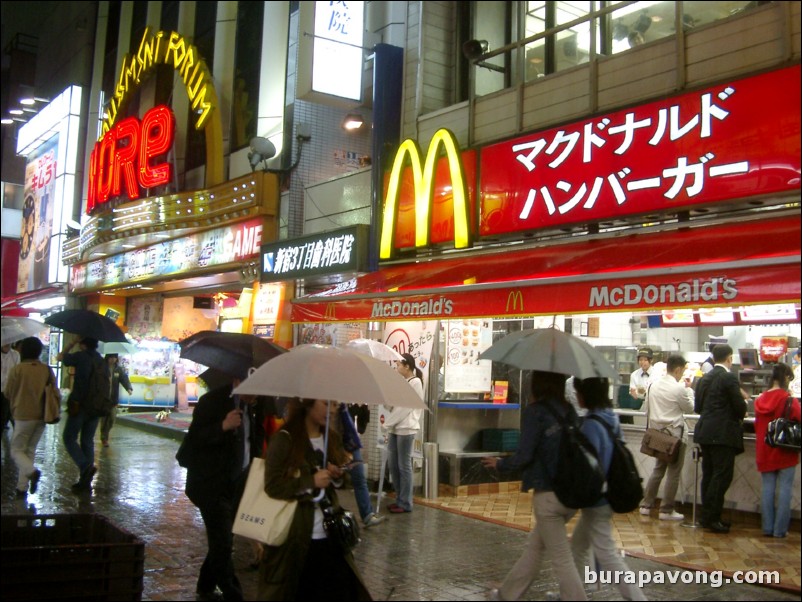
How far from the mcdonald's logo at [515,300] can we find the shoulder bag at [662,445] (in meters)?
2.93

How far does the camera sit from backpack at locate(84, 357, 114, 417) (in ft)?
35.2

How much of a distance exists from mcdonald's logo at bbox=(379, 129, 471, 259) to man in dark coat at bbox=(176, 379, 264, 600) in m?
4.32

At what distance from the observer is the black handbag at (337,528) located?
5066 millimetres

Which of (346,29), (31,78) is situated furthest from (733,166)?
(31,78)

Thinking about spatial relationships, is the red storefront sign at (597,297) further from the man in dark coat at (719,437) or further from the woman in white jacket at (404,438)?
the man in dark coat at (719,437)

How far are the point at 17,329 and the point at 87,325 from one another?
0.80m

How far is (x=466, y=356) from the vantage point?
11.8 metres

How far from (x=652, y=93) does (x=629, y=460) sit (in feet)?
13.8

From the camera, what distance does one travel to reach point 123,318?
22.0 m

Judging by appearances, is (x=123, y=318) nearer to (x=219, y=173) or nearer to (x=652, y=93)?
(x=219, y=173)

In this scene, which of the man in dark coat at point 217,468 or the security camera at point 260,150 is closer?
the man in dark coat at point 217,468

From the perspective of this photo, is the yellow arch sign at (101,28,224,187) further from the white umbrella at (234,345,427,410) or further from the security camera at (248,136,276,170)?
the white umbrella at (234,345,427,410)

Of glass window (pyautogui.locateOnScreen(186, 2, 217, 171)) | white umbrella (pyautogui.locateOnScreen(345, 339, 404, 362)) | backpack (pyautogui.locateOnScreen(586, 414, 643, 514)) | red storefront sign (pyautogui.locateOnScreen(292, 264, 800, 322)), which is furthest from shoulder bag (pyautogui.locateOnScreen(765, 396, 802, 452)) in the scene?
glass window (pyautogui.locateOnScreen(186, 2, 217, 171))

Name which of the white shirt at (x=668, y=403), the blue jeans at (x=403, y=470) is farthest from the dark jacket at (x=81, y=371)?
the white shirt at (x=668, y=403)
